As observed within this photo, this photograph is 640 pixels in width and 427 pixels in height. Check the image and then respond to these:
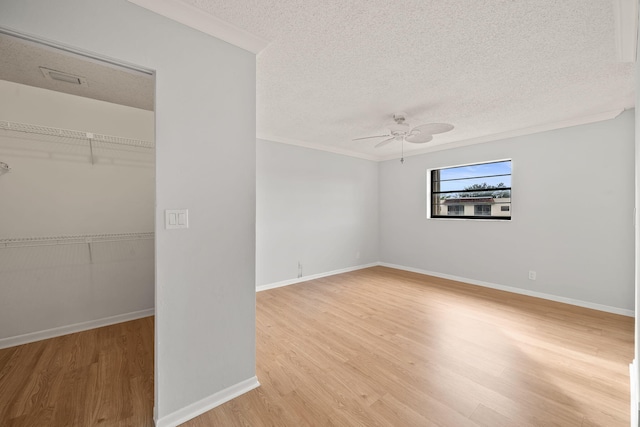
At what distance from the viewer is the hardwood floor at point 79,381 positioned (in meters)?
1.54

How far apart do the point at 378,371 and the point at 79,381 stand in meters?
2.25

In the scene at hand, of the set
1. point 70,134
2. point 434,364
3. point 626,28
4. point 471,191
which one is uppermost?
point 626,28

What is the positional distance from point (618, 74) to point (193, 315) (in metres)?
3.96

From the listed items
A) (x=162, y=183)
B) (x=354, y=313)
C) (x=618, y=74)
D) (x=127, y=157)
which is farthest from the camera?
(x=354, y=313)

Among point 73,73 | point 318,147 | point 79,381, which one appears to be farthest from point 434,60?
point 79,381

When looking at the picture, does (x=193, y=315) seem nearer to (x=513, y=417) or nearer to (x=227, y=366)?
(x=227, y=366)

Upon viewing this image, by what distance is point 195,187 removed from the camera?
1.59 metres

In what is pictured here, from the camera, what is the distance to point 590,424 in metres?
1.51


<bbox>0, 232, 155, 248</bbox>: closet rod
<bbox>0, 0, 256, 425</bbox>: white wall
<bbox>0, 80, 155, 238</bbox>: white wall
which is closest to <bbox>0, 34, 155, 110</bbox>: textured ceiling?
<bbox>0, 80, 155, 238</bbox>: white wall

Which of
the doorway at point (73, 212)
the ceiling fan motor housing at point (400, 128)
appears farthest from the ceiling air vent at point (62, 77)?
the ceiling fan motor housing at point (400, 128)

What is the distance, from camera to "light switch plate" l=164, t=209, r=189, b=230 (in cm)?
150

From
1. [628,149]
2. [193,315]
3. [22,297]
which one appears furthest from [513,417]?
[22,297]

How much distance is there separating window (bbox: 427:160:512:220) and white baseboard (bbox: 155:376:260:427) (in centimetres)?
432

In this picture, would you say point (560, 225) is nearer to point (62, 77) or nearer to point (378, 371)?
point (378, 371)
